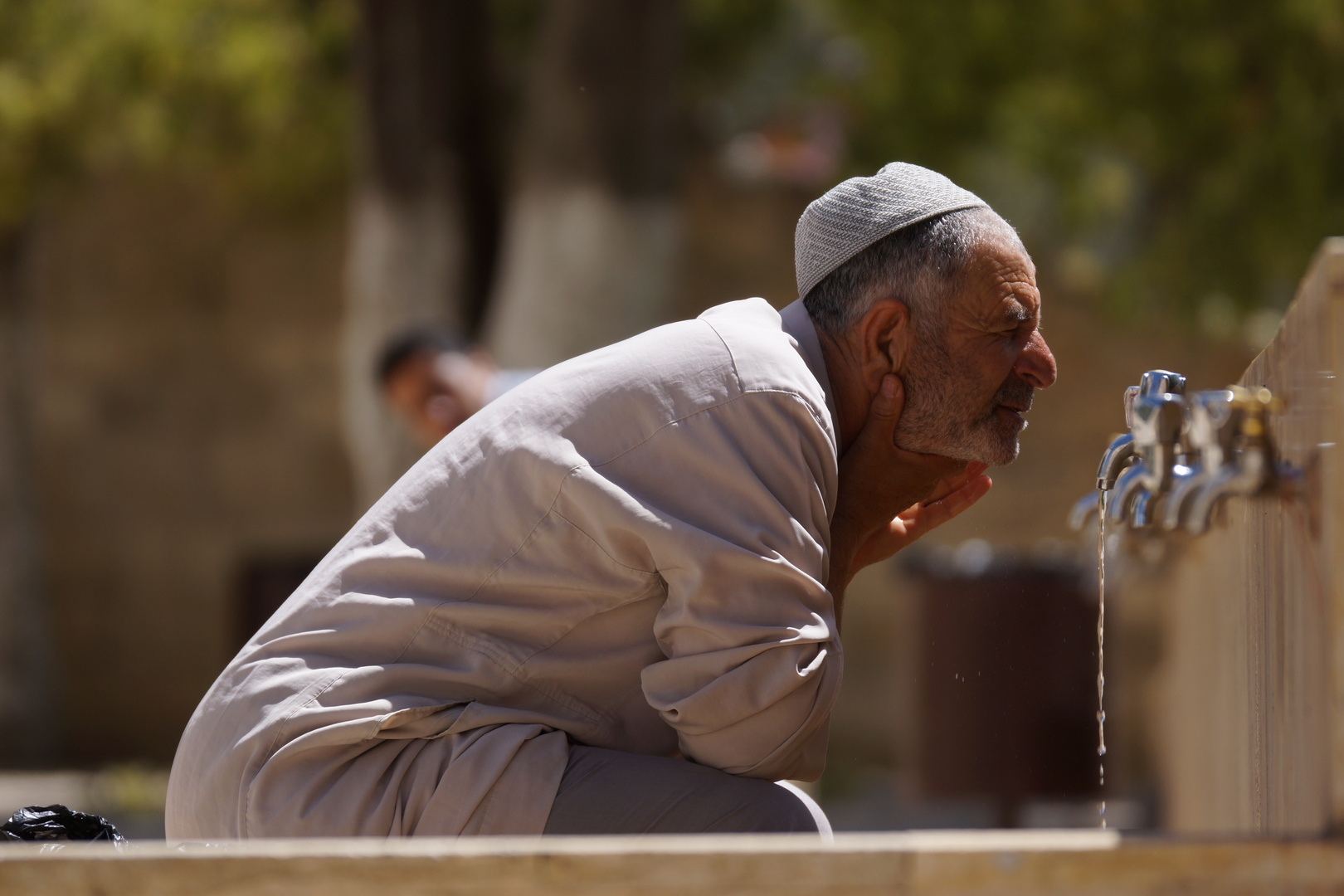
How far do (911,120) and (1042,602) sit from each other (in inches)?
92.5

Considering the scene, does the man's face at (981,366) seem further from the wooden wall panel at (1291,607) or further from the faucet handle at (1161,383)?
the wooden wall panel at (1291,607)

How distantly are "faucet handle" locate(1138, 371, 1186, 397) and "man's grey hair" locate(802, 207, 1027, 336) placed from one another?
0.25 m

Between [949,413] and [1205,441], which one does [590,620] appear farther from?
[1205,441]

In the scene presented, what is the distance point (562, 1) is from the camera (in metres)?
5.95

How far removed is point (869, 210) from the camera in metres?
1.94

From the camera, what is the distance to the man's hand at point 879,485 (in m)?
1.98

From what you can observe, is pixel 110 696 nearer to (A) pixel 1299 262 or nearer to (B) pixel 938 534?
(B) pixel 938 534

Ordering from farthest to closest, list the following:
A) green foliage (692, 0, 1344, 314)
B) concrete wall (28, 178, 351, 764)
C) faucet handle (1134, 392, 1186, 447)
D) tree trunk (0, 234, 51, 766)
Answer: concrete wall (28, 178, 351, 764)
tree trunk (0, 234, 51, 766)
green foliage (692, 0, 1344, 314)
faucet handle (1134, 392, 1186, 447)

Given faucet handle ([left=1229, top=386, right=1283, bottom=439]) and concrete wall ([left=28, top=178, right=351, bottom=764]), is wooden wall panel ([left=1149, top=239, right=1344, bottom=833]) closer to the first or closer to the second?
faucet handle ([left=1229, top=386, right=1283, bottom=439])

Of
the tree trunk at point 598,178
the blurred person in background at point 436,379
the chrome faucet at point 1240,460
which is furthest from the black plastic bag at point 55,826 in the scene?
the tree trunk at point 598,178

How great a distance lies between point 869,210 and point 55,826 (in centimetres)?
128

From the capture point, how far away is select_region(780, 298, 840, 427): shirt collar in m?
1.90

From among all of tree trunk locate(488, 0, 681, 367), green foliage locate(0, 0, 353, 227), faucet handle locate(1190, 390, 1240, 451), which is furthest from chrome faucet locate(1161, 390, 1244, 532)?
green foliage locate(0, 0, 353, 227)

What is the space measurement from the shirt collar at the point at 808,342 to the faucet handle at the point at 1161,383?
0.37 metres
